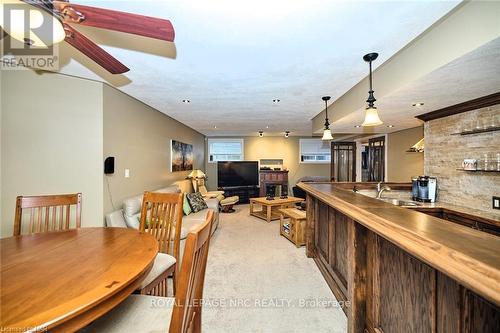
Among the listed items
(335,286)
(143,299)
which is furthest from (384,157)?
(143,299)

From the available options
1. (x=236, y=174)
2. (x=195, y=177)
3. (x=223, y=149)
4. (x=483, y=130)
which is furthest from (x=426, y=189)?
(x=223, y=149)

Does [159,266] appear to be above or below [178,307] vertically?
below

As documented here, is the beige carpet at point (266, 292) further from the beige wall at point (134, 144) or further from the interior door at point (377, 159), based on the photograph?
the interior door at point (377, 159)

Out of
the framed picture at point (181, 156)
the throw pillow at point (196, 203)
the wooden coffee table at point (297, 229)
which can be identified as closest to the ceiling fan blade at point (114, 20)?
the wooden coffee table at point (297, 229)

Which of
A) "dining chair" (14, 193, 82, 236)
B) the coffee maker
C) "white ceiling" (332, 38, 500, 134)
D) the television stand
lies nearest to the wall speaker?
"dining chair" (14, 193, 82, 236)

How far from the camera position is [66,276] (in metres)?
1.03

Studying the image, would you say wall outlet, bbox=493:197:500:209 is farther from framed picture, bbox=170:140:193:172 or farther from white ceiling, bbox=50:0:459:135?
framed picture, bbox=170:140:193:172

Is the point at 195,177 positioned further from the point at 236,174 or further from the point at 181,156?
the point at 236,174

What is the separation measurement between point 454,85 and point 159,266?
3.04m

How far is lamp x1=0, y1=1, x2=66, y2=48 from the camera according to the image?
103 cm

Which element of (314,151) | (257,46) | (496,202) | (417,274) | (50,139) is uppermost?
(257,46)

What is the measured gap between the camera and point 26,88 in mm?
2514

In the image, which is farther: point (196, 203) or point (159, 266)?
point (196, 203)

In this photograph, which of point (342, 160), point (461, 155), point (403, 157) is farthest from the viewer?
point (342, 160)
